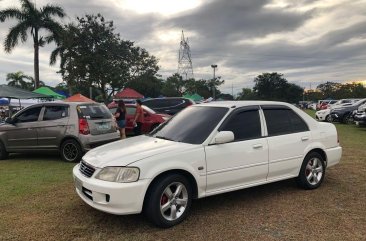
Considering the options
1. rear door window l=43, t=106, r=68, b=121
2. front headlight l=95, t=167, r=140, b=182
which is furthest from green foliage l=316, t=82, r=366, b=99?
front headlight l=95, t=167, r=140, b=182

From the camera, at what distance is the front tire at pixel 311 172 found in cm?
583

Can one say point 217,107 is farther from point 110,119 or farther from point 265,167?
point 110,119

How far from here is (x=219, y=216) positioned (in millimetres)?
4742

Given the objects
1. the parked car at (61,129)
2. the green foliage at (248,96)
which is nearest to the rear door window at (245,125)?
the parked car at (61,129)

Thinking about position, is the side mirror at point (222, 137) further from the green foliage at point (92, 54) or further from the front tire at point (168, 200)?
the green foliage at point (92, 54)

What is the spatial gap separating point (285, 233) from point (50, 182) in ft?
14.8

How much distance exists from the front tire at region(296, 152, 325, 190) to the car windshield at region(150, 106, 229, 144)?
1.74 m

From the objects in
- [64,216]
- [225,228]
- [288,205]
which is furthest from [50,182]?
[288,205]

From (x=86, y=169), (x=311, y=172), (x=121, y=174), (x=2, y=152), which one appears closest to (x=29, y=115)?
(x=2, y=152)

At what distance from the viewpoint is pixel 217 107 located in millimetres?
5496

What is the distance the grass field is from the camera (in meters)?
4.15

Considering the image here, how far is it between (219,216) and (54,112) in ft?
19.1

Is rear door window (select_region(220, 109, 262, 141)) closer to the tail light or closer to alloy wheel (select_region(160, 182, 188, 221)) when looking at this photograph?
alloy wheel (select_region(160, 182, 188, 221))

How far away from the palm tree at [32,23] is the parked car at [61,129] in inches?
917
